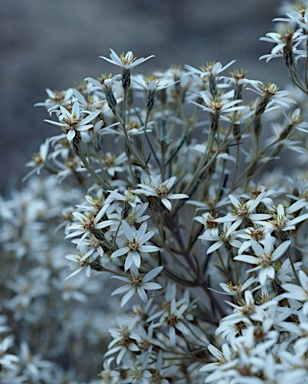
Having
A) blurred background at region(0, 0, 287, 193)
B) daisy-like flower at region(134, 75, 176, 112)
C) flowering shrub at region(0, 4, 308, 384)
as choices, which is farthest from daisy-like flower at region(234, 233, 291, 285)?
blurred background at region(0, 0, 287, 193)

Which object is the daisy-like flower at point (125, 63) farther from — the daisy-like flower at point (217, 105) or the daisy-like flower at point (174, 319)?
the daisy-like flower at point (174, 319)

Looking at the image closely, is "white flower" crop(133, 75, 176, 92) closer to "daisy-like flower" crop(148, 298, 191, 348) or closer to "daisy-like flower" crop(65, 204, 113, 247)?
"daisy-like flower" crop(65, 204, 113, 247)

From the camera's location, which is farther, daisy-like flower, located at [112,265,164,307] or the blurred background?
the blurred background

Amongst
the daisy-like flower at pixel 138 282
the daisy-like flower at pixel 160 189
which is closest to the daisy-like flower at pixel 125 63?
the daisy-like flower at pixel 160 189

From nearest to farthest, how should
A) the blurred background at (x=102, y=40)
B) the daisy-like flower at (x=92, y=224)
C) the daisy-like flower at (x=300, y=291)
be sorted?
the daisy-like flower at (x=300, y=291), the daisy-like flower at (x=92, y=224), the blurred background at (x=102, y=40)

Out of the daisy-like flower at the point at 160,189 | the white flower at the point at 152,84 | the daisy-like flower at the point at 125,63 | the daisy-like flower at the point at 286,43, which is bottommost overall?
the daisy-like flower at the point at 160,189

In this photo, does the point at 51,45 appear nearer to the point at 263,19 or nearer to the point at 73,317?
the point at 263,19
